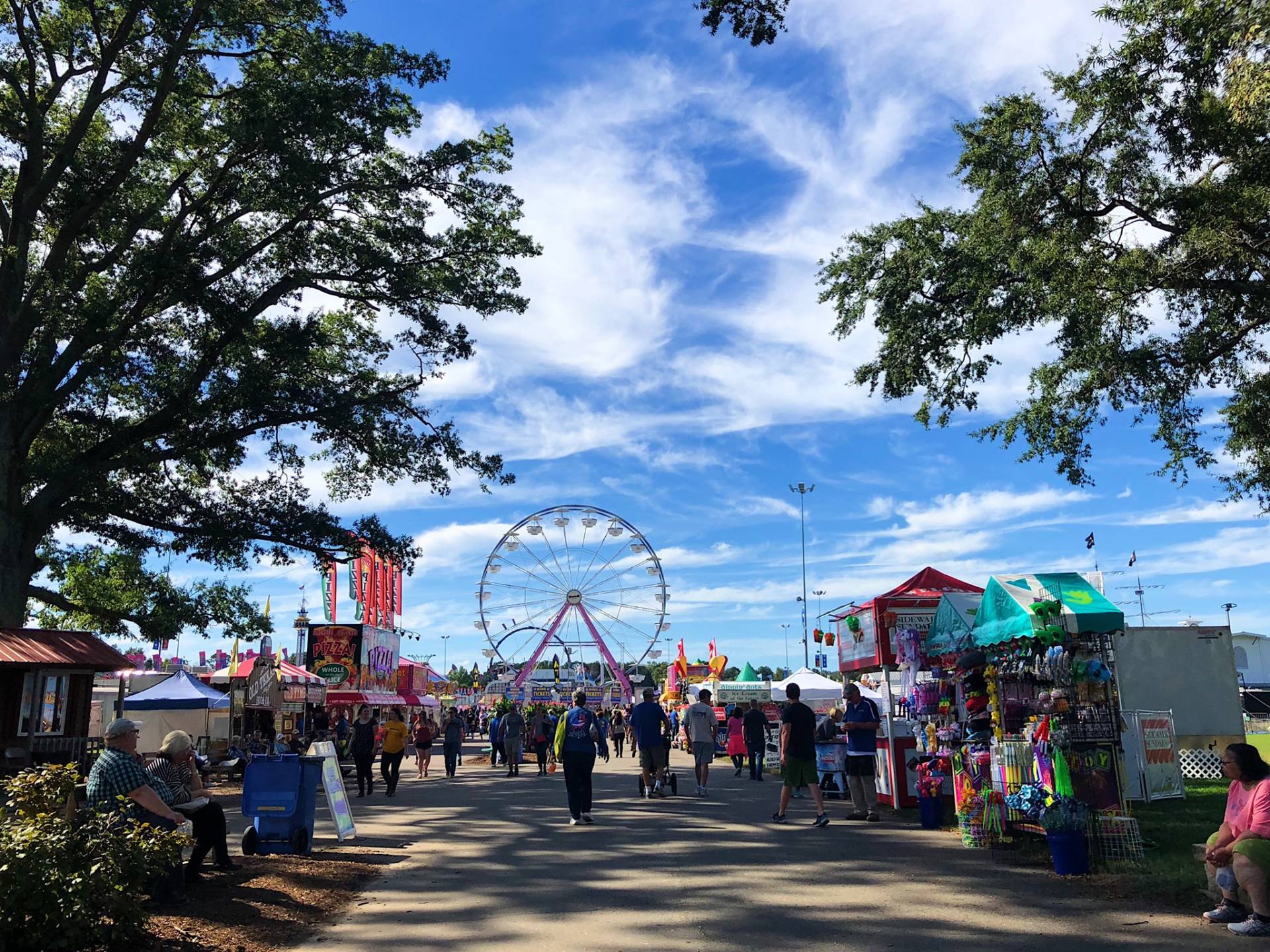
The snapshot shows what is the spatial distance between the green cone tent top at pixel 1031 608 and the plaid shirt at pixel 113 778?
7310 millimetres

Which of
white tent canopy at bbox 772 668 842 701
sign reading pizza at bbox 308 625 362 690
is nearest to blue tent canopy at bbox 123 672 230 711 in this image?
sign reading pizza at bbox 308 625 362 690

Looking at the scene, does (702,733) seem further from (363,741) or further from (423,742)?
(423,742)

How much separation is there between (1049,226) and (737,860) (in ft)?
33.6

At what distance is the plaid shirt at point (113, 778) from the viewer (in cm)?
664

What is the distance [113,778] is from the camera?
6.70m

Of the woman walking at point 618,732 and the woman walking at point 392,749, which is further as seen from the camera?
the woman walking at point 618,732

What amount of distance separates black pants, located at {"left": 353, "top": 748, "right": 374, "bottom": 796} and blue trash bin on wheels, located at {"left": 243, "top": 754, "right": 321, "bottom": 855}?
287 inches

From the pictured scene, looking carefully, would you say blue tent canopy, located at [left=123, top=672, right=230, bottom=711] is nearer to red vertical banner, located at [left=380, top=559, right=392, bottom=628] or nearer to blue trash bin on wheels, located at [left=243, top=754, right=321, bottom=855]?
blue trash bin on wheels, located at [left=243, top=754, right=321, bottom=855]

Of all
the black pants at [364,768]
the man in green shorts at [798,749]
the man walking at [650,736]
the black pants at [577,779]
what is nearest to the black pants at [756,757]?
the man walking at [650,736]

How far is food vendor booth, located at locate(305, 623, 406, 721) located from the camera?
3703cm

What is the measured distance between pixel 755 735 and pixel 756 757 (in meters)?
0.96

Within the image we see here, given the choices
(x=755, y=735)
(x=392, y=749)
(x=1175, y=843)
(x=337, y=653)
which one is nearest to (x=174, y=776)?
(x=1175, y=843)

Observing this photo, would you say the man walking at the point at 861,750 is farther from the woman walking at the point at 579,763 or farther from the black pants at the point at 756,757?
the black pants at the point at 756,757

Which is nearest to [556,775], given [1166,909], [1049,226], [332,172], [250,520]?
[250,520]
